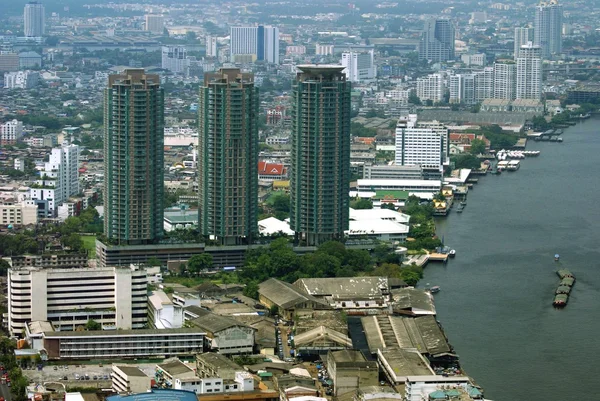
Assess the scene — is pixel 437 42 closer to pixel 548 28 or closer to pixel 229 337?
pixel 548 28

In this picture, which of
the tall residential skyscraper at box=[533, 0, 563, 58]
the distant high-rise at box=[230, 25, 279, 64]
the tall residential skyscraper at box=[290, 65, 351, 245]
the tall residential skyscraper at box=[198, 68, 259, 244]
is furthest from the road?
the distant high-rise at box=[230, 25, 279, 64]

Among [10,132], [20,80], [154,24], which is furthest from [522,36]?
[10,132]

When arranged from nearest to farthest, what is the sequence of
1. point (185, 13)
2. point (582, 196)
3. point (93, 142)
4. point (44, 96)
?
point (582, 196) → point (93, 142) → point (44, 96) → point (185, 13)

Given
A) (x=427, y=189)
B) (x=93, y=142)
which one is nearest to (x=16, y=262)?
(x=427, y=189)

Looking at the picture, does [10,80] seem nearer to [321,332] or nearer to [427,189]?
[427,189]

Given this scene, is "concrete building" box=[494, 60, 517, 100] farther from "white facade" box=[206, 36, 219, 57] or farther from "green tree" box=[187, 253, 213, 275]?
"green tree" box=[187, 253, 213, 275]

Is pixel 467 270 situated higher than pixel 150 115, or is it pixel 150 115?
pixel 150 115
